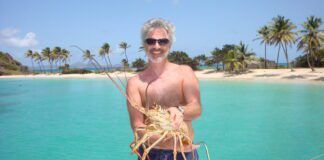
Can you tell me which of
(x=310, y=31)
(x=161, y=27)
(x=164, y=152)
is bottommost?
(x=164, y=152)

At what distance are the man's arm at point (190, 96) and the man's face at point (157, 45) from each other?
19 centimetres

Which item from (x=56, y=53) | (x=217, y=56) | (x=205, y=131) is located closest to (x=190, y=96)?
(x=205, y=131)

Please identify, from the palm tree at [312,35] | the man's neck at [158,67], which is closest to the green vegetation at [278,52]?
the palm tree at [312,35]

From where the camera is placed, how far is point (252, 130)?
12.3 meters

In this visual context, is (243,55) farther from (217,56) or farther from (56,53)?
(56,53)

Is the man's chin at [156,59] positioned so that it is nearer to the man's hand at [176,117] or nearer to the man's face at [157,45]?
the man's face at [157,45]

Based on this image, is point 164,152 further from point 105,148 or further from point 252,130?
point 252,130

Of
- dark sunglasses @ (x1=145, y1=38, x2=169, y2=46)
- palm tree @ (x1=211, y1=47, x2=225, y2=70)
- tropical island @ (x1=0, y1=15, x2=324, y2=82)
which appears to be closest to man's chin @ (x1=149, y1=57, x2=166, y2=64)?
dark sunglasses @ (x1=145, y1=38, x2=169, y2=46)

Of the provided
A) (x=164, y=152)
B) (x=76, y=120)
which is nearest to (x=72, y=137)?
(x=76, y=120)

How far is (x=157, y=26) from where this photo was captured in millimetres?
2293

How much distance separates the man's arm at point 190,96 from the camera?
213 centimetres

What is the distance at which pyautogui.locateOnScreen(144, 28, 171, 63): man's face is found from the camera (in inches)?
89.3

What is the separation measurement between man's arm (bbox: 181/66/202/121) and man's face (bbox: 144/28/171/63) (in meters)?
0.19

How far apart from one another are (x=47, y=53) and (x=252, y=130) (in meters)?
75.2
